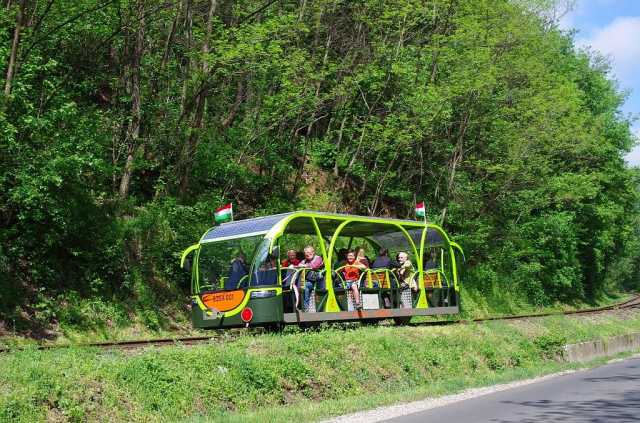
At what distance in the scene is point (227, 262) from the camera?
17797 mm

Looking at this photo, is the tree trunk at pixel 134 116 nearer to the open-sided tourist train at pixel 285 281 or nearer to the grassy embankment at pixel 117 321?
the grassy embankment at pixel 117 321

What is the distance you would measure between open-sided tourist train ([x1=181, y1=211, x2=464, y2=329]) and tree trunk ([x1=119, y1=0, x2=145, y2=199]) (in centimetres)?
531

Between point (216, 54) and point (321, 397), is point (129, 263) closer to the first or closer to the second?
point (216, 54)

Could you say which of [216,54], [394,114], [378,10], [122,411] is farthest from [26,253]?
[378,10]

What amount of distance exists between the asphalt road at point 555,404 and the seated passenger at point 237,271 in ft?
20.3

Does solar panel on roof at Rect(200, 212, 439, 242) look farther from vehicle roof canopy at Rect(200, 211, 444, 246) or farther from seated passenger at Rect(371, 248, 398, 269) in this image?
seated passenger at Rect(371, 248, 398, 269)

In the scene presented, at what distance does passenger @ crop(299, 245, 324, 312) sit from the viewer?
17.7 meters

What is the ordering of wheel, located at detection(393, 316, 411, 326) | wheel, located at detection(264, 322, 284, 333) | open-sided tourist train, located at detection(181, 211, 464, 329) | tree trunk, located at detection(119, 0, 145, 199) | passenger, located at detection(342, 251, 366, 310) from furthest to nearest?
tree trunk, located at detection(119, 0, 145, 199) → wheel, located at detection(393, 316, 411, 326) → passenger, located at detection(342, 251, 366, 310) → wheel, located at detection(264, 322, 284, 333) → open-sided tourist train, located at detection(181, 211, 464, 329)

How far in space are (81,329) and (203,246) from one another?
14.2ft

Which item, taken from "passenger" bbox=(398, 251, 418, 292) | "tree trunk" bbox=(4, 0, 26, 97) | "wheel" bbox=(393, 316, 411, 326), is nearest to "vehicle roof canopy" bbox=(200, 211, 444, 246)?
"passenger" bbox=(398, 251, 418, 292)

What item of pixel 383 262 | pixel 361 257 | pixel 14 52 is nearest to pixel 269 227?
pixel 361 257

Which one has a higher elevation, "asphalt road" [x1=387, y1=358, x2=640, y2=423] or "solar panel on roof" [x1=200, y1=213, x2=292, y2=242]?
"solar panel on roof" [x1=200, y1=213, x2=292, y2=242]

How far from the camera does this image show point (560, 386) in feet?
44.8

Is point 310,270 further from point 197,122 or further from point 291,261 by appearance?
point 197,122
